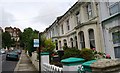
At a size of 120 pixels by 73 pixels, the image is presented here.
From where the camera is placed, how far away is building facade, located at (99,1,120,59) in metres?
10.3

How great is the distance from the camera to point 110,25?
35.6ft

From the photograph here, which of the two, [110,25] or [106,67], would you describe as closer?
[106,67]

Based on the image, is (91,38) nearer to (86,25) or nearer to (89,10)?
(86,25)

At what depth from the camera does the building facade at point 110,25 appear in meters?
10.3

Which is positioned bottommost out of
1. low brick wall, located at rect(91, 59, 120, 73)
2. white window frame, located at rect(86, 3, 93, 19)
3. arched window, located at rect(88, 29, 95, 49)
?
low brick wall, located at rect(91, 59, 120, 73)

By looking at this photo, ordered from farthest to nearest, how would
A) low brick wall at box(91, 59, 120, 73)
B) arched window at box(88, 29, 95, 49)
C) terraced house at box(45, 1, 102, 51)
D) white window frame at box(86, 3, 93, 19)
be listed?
white window frame at box(86, 3, 93, 19), arched window at box(88, 29, 95, 49), terraced house at box(45, 1, 102, 51), low brick wall at box(91, 59, 120, 73)

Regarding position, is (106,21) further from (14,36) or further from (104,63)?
(14,36)

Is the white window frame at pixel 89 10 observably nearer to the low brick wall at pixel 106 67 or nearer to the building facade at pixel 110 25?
the building facade at pixel 110 25

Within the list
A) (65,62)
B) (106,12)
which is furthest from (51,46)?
(65,62)

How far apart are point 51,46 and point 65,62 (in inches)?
507

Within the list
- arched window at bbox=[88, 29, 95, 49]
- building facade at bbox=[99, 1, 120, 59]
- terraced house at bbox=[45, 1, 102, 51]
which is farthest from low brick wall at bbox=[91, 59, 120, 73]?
arched window at bbox=[88, 29, 95, 49]

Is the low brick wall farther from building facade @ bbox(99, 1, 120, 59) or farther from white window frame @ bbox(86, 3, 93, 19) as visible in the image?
white window frame @ bbox(86, 3, 93, 19)

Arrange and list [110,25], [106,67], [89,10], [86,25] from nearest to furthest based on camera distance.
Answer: [106,67], [110,25], [86,25], [89,10]

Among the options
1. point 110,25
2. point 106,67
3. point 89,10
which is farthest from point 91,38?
point 106,67
